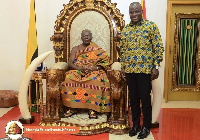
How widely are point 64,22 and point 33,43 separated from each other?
25.0 inches

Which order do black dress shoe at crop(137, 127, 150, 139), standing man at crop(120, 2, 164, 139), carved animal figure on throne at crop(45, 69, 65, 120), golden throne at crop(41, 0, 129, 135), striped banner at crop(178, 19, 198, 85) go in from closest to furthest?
standing man at crop(120, 2, 164, 139)
black dress shoe at crop(137, 127, 150, 139)
carved animal figure on throne at crop(45, 69, 65, 120)
golden throne at crop(41, 0, 129, 135)
striped banner at crop(178, 19, 198, 85)

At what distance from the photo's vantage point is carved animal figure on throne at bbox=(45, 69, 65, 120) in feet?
11.5

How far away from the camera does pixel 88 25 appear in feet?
14.0

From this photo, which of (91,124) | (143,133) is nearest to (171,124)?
(143,133)

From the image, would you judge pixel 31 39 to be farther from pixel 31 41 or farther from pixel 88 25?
pixel 88 25

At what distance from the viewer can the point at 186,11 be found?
5.31 m

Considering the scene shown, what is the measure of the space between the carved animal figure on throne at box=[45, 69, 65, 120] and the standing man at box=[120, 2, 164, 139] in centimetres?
93

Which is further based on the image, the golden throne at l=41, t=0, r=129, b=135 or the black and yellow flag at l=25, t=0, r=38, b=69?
the black and yellow flag at l=25, t=0, r=38, b=69

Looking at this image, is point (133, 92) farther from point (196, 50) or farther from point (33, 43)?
point (196, 50)

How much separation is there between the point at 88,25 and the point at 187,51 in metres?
2.39

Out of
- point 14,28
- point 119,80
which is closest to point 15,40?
point 14,28

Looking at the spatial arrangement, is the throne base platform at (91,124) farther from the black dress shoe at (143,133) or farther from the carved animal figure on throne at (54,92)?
the black dress shoe at (143,133)

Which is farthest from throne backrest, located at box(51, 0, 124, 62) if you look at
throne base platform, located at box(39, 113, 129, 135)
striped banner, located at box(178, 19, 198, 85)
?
striped banner, located at box(178, 19, 198, 85)

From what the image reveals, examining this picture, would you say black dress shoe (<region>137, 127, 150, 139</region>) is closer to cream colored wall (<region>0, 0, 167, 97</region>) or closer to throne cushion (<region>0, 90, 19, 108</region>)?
cream colored wall (<region>0, 0, 167, 97</region>)
